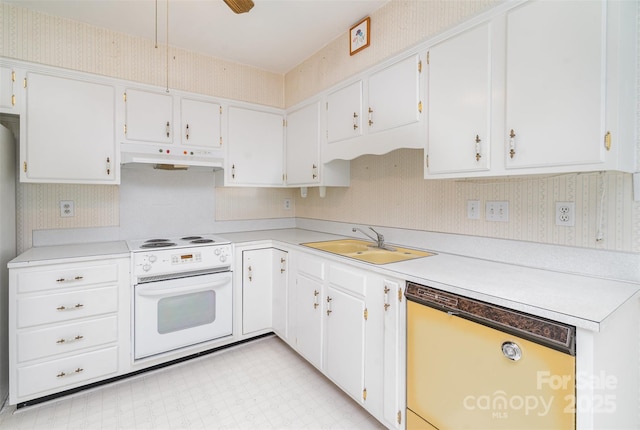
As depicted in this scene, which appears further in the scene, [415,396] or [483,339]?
[415,396]

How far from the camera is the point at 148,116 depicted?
2.52 m

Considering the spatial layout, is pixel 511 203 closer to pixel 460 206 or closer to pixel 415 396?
pixel 460 206

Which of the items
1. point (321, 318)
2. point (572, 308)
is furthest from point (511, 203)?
point (321, 318)

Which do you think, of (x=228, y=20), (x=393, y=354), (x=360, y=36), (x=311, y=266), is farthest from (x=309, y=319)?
(x=228, y=20)

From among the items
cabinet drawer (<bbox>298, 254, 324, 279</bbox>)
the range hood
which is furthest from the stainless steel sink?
the range hood

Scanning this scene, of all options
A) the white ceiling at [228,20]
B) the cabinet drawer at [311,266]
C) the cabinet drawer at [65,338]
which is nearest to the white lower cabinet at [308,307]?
the cabinet drawer at [311,266]

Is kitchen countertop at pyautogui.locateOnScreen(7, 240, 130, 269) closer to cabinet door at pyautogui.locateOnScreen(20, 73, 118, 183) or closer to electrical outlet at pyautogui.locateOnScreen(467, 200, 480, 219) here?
cabinet door at pyautogui.locateOnScreen(20, 73, 118, 183)

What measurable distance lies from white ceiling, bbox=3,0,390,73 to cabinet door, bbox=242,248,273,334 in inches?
72.9

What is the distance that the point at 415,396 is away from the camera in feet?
4.92

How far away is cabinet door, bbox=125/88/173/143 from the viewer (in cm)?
244

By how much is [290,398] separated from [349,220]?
1522mm

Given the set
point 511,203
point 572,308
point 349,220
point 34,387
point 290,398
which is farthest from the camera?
point 349,220

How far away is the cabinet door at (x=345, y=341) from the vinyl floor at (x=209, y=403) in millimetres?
191

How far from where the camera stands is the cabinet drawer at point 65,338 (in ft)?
6.25
